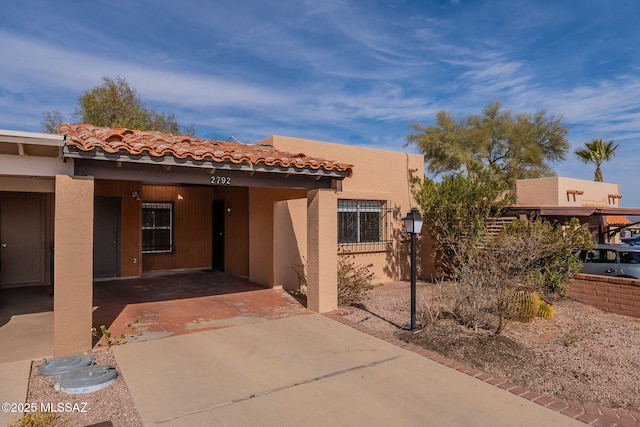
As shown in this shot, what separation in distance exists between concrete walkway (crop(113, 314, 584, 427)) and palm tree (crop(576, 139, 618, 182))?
32492mm

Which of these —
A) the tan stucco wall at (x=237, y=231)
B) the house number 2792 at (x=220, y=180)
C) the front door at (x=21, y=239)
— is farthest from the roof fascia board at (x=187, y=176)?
the front door at (x=21, y=239)

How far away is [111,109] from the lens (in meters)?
26.6

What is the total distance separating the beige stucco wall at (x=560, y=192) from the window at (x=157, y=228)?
670 inches

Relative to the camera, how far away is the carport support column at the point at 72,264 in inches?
242

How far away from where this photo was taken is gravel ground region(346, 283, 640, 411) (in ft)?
17.6

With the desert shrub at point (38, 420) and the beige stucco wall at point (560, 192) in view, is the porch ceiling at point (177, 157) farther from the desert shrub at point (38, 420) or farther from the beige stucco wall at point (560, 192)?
the beige stucco wall at point (560, 192)

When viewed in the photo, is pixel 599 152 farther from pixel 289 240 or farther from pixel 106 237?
pixel 106 237

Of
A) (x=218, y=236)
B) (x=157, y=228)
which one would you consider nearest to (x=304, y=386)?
(x=218, y=236)

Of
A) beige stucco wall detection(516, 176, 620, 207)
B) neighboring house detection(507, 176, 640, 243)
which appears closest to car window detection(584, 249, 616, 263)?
neighboring house detection(507, 176, 640, 243)

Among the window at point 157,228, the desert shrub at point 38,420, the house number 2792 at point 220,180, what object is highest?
the house number 2792 at point 220,180

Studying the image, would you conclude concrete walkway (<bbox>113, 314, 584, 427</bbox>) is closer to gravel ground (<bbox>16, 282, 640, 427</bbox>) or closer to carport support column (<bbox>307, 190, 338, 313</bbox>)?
gravel ground (<bbox>16, 282, 640, 427</bbox>)

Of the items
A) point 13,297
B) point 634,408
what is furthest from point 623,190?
point 13,297

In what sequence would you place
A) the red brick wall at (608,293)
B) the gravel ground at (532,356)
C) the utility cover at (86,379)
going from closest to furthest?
the gravel ground at (532,356) < the utility cover at (86,379) < the red brick wall at (608,293)

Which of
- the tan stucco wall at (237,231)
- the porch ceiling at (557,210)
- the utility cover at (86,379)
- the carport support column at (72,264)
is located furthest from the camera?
the porch ceiling at (557,210)
